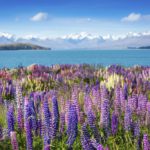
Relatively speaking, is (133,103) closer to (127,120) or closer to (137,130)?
(127,120)

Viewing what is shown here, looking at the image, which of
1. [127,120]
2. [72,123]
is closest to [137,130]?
[127,120]

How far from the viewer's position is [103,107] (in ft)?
19.8

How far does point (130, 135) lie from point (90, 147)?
76.5 inches

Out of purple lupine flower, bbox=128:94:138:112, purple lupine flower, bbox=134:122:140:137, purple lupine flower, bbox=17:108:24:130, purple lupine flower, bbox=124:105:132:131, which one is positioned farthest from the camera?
purple lupine flower, bbox=128:94:138:112

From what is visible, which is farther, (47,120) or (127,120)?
(127,120)

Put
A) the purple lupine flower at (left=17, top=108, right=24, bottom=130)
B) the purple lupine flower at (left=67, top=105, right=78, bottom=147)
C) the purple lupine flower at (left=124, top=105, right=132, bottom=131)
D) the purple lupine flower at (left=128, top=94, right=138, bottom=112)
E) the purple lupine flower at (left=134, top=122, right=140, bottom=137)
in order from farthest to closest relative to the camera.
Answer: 1. the purple lupine flower at (left=128, top=94, right=138, bottom=112)
2. the purple lupine flower at (left=124, top=105, right=132, bottom=131)
3. the purple lupine flower at (left=17, top=108, right=24, bottom=130)
4. the purple lupine flower at (left=134, top=122, right=140, bottom=137)
5. the purple lupine flower at (left=67, top=105, right=78, bottom=147)

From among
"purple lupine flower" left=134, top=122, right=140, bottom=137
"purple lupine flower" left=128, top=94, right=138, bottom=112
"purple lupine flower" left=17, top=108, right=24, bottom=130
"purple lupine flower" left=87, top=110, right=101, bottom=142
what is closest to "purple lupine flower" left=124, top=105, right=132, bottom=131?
"purple lupine flower" left=134, top=122, right=140, bottom=137

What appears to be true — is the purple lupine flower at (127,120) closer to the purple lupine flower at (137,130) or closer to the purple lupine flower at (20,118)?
the purple lupine flower at (137,130)

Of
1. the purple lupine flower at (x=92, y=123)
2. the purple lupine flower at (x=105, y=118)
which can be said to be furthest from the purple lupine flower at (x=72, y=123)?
the purple lupine flower at (x=105, y=118)


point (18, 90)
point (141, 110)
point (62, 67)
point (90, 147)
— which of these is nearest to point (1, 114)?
point (18, 90)

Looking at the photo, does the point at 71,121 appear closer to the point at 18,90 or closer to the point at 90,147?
the point at 90,147

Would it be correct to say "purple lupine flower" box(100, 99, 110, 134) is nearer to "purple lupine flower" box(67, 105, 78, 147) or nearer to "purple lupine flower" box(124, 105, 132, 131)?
"purple lupine flower" box(124, 105, 132, 131)

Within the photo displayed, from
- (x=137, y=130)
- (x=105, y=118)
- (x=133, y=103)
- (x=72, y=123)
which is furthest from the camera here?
(x=133, y=103)

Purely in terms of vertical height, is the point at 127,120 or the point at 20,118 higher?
the point at 20,118
